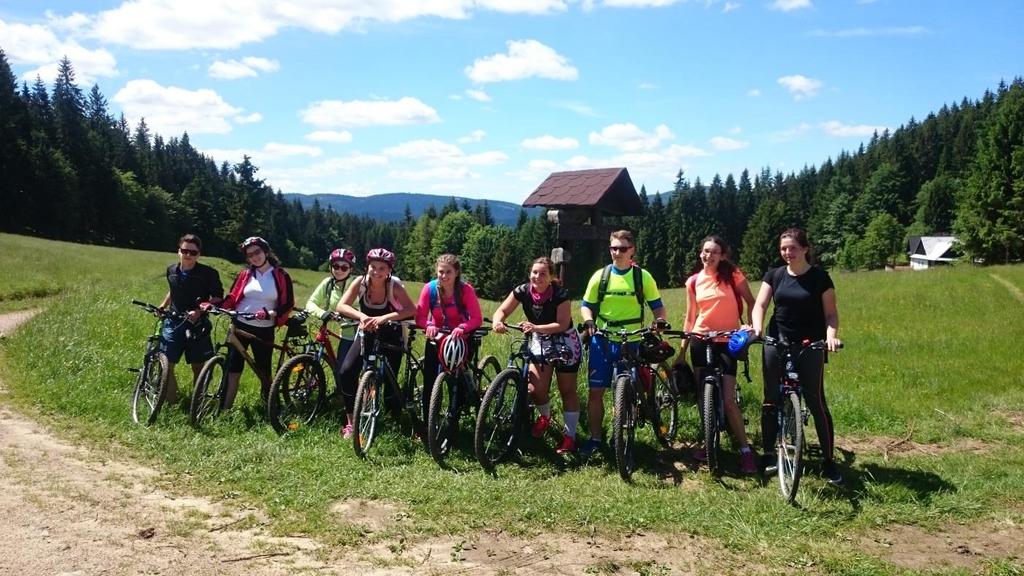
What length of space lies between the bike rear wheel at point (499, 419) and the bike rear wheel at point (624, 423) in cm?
105

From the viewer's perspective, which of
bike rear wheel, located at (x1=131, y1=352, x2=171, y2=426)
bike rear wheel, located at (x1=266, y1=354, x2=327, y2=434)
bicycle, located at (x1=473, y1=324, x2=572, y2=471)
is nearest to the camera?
bicycle, located at (x1=473, y1=324, x2=572, y2=471)

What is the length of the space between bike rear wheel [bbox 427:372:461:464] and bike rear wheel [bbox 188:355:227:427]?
2.64m

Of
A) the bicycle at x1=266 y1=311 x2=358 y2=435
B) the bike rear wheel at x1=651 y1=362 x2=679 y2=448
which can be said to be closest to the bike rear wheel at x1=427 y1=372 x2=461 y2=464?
the bicycle at x1=266 y1=311 x2=358 y2=435

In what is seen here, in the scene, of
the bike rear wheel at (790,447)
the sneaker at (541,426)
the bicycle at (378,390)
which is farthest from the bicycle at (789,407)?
the bicycle at (378,390)

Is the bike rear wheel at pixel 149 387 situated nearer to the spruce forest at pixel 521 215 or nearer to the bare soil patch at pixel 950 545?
the bare soil patch at pixel 950 545

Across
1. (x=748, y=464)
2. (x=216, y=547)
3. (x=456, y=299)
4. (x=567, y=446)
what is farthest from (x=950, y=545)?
(x=216, y=547)

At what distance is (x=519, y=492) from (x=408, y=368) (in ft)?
7.10

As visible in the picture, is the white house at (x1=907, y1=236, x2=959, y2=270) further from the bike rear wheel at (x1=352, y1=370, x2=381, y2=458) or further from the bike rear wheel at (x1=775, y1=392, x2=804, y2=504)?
the bike rear wheel at (x1=352, y1=370, x2=381, y2=458)

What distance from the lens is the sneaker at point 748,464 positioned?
632 cm

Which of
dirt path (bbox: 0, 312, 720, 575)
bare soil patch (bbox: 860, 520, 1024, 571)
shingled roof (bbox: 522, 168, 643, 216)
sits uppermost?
shingled roof (bbox: 522, 168, 643, 216)

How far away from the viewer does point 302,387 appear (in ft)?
24.0

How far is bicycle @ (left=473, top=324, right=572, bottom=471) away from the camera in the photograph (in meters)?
6.29

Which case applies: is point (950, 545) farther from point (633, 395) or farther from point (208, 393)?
point (208, 393)

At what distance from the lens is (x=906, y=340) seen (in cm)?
1280
